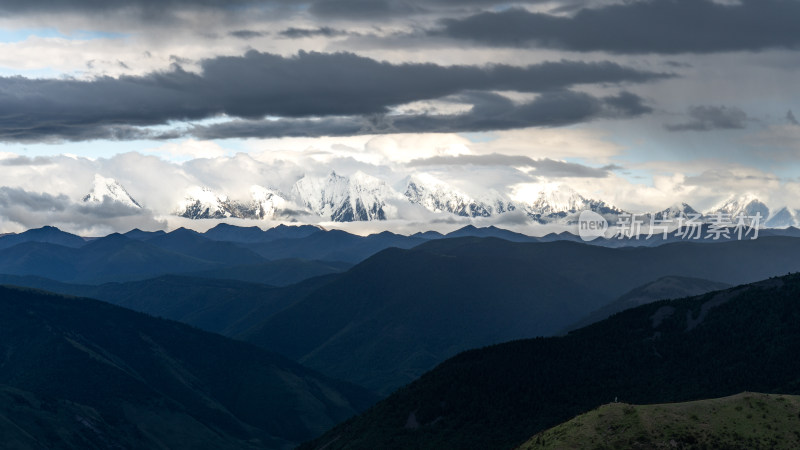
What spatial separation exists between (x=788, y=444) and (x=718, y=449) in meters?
15.1

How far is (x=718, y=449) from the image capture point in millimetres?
196750

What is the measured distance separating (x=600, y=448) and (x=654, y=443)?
10.5 meters

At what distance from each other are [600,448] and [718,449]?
2253cm

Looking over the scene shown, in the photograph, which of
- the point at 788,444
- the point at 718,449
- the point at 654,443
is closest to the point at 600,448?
the point at 654,443

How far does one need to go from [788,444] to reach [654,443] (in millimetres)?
26918

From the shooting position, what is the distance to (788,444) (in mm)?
199875

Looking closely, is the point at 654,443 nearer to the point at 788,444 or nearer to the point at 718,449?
the point at 718,449

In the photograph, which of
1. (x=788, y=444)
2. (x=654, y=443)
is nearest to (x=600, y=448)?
(x=654, y=443)

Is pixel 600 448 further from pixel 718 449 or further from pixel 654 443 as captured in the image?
pixel 718 449

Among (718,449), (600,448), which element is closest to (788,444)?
(718,449)

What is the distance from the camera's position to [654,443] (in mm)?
198125

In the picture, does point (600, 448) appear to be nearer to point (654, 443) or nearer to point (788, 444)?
point (654, 443)

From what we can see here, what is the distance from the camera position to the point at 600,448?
200 metres

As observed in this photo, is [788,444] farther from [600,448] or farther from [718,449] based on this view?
[600,448]
